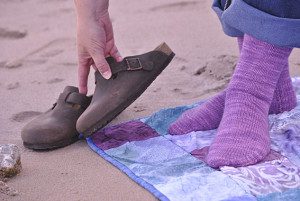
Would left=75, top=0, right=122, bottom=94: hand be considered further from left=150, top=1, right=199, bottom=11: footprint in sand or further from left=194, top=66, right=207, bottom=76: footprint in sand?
left=150, top=1, right=199, bottom=11: footprint in sand

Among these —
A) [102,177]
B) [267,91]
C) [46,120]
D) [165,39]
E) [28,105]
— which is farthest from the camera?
[165,39]

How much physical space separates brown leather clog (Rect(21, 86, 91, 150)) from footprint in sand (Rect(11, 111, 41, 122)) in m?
0.17

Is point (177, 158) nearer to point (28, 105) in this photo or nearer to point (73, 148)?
point (73, 148)

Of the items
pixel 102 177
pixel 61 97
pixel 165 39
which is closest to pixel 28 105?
pixel 61 97

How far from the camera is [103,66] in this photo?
1524mm

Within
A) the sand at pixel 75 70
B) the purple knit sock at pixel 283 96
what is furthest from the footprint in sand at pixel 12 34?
the purple knit sock at pixel 283 96

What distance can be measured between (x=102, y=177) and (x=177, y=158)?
0.60 ft

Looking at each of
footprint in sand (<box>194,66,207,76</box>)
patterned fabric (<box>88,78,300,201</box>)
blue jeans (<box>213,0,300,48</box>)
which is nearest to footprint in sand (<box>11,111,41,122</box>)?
patterned fabric (<box>88,78,300,201</box>)

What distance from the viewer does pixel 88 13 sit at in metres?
1.54

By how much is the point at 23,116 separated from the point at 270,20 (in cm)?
79

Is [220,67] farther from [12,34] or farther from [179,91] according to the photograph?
[12,34]

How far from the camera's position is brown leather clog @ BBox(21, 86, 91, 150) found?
4.88ft

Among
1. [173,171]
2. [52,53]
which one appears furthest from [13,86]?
[173,171]

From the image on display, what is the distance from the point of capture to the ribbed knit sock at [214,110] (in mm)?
1517
